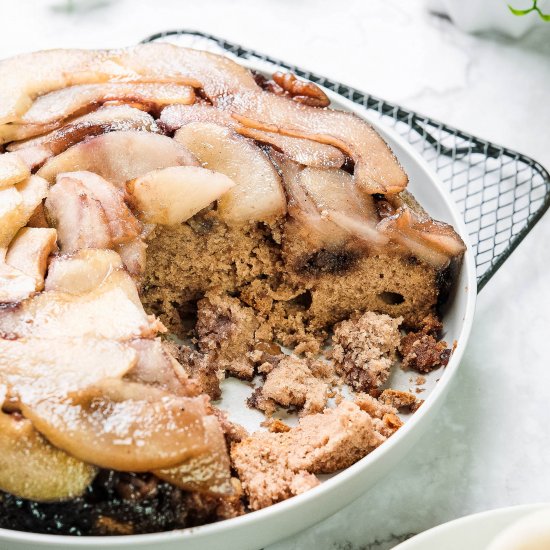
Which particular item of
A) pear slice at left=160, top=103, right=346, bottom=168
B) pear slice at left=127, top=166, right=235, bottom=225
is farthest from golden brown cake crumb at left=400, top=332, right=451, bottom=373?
pear slice at left=127, top=166, right=235, bottom=225

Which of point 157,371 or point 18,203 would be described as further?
point 18,203

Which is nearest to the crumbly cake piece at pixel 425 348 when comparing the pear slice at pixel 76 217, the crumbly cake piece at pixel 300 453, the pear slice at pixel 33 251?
the crumbly cake piece at pixel 300 453

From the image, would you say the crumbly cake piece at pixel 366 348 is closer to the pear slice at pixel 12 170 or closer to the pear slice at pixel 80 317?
the pear slice at pixel 80 317

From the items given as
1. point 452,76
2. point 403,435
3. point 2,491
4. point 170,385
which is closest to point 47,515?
point 2,491

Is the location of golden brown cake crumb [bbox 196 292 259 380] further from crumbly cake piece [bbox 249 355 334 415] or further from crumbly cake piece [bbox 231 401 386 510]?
crumbly cake piece [bbox 231 401 386 510]

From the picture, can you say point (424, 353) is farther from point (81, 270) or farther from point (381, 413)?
point (81, 270)

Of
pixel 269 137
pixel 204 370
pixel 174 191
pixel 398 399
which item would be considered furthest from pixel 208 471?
pixel 269 137
